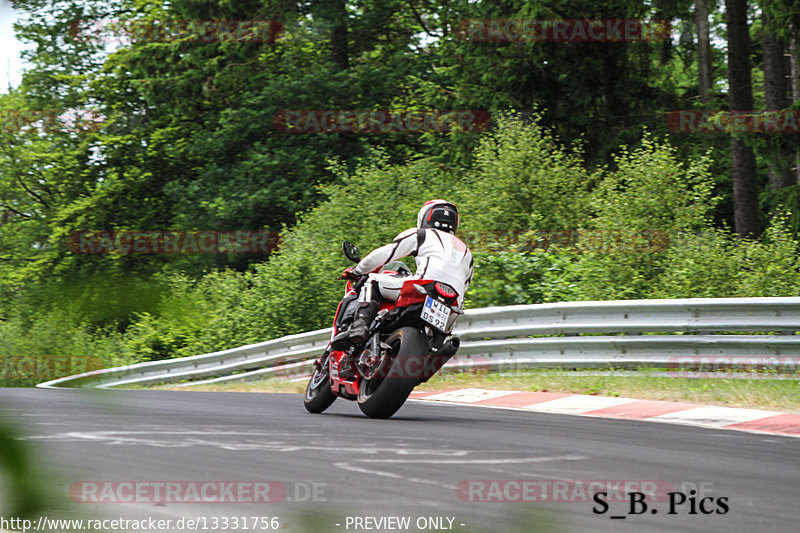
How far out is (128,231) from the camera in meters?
1.69

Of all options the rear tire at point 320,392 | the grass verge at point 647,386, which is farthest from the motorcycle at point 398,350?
the grass verge at point 647,386

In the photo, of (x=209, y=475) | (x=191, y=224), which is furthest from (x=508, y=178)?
(x=191, y=224)

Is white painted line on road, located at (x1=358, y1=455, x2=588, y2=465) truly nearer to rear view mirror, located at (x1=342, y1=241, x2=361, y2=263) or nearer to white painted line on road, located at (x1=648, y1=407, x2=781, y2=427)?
rear view mirror, located at (x1=342, y1=241, x2=361, y2=263)

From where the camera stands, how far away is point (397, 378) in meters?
7.45

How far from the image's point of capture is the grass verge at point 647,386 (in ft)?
29.8

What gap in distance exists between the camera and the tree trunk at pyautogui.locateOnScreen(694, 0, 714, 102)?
28641 mm

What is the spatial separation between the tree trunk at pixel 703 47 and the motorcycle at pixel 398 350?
22.3m

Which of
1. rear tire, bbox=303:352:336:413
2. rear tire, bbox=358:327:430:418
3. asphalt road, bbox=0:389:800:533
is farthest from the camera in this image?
rear tire, bbox=303:352:336:413

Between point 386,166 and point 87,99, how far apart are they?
67.3 feet

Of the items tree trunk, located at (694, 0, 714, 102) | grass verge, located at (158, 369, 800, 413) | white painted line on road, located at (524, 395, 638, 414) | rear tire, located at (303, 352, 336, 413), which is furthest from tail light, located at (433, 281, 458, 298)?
tree trunk, located at (694, 0, 714, 102)

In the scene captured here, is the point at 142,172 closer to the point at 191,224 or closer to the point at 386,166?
the point at 191,224

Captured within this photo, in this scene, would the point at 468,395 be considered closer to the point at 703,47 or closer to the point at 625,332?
the point at 625,332

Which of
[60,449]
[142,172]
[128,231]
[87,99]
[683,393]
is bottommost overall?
[683,393]

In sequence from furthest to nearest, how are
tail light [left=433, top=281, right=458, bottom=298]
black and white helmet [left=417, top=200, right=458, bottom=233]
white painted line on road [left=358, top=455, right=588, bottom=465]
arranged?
black and white helmet [left=417, top=200, right=458, bottom=233]
tail light [left=433, top=281, right=458, bottom=298]
white painted line on road [left=358, top=455, right=588, bottom=465]
